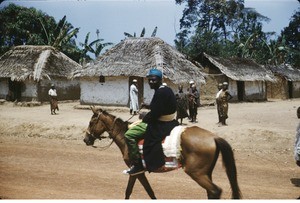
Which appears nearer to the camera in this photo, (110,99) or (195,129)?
(195,129)

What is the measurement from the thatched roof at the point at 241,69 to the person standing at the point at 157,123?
15111mm

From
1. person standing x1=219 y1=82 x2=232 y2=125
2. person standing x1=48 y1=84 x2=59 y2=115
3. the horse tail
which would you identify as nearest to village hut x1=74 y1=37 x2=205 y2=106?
person standing x1=48 y1=84 x2=59 y2=115

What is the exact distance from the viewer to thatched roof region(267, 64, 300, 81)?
68.5 ft

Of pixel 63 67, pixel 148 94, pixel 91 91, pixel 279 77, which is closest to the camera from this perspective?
pixel 148 94

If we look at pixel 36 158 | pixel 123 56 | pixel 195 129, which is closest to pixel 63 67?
pixel 123 56

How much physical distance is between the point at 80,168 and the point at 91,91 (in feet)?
27.2

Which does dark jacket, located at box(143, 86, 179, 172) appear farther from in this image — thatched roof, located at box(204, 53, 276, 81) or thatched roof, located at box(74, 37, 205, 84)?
thatched roof, located at box(204, 53, 276, 81)

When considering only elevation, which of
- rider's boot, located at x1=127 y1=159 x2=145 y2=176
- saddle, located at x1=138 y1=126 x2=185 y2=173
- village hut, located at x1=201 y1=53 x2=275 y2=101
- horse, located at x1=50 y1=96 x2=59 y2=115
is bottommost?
rider's boot, located at x1=127 y1=159 x2=145 y2=176

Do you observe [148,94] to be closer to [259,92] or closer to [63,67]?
[63,67]

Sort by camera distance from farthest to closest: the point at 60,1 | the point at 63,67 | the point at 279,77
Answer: the point at 279,77 < the point at 63,67 < the point at 60,1

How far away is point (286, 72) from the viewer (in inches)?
844

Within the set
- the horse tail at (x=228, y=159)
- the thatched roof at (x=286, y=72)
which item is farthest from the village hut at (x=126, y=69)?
the horse tail at (x=228, y=159)

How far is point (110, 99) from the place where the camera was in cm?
1319

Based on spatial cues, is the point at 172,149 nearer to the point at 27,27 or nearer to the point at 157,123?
the point at 157,123
